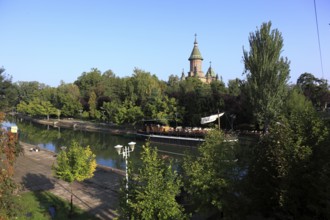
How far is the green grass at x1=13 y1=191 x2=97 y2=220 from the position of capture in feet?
51.5

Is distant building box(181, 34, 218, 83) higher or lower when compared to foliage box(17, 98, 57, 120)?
higher

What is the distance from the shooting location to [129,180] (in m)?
11.7

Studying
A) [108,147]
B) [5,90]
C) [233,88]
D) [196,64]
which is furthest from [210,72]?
[5,90]

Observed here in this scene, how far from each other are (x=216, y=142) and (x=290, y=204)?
157 inches

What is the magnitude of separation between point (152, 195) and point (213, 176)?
148 inches

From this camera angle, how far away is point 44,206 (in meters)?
17.2

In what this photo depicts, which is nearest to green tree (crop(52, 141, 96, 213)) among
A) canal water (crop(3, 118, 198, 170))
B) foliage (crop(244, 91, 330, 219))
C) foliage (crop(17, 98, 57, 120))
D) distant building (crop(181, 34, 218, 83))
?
foliage (crop(244, 91, 330, 219))

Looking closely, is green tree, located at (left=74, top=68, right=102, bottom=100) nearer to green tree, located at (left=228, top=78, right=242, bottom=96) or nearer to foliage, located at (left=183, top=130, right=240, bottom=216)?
green tree, located at (left=228, top=78, right=242, bottom=96)

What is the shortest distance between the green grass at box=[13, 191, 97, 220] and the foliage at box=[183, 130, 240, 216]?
6.00 m

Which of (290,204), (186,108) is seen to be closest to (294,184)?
(290,204)

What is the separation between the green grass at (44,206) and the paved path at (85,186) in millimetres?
514

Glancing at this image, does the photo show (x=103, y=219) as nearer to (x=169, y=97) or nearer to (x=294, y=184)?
(x=294, y=184)

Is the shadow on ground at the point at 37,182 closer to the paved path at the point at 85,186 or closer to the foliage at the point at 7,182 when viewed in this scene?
the paved path at the point at 85,186

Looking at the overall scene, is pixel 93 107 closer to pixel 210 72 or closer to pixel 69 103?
pixel 69 103
